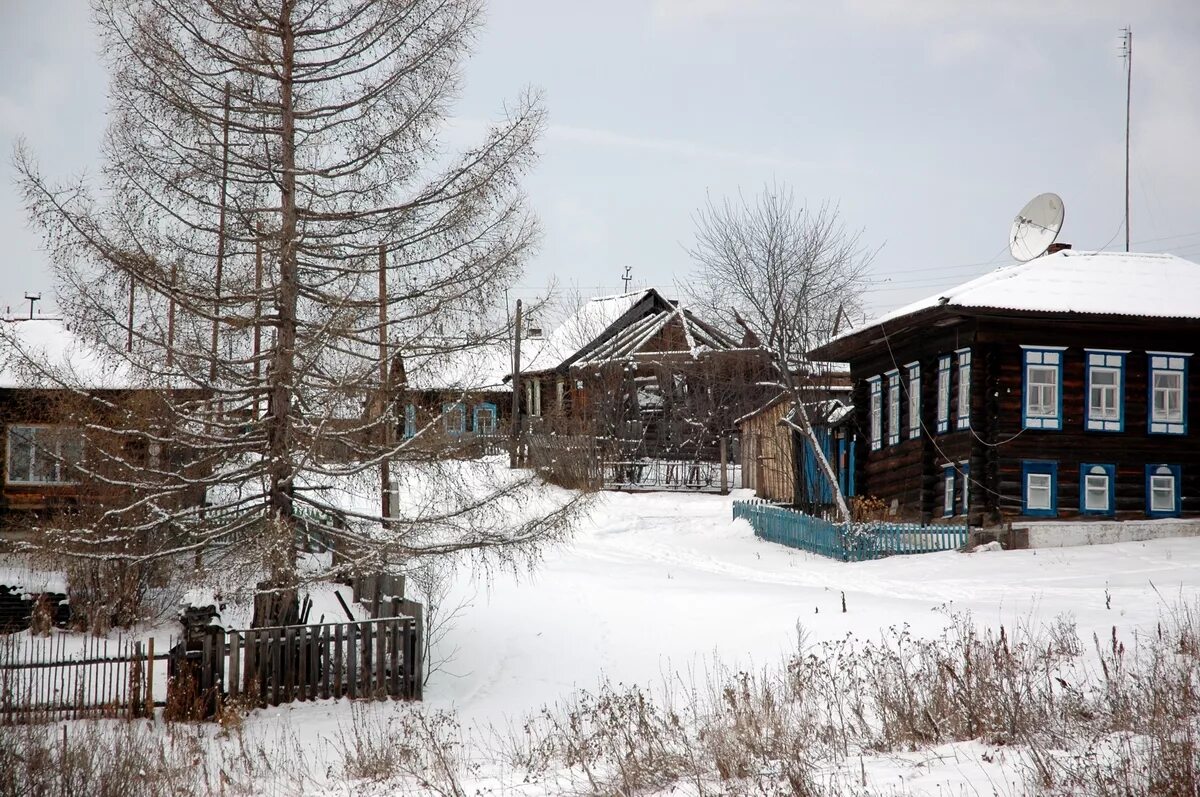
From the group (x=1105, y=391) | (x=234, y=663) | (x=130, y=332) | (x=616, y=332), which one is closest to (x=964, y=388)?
(x=1105, y=391)

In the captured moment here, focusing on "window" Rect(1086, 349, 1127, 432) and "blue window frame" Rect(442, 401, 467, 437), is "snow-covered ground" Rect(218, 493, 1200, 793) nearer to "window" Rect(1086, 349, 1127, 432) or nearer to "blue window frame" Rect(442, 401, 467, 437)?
"window" Rect(1086, 349, 1127, 432)

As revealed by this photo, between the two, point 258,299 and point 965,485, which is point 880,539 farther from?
point 258,299

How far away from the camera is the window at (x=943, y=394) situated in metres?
25.7

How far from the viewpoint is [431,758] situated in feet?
35.6

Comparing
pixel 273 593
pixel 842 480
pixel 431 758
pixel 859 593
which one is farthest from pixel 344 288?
pixel 842 480

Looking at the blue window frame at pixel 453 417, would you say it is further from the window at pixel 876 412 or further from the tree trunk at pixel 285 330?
the window at pixel 876 412

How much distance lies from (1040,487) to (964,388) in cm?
273

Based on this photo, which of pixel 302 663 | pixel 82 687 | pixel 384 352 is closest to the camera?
pixel 82 687

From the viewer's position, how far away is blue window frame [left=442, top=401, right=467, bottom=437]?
1426 centimetres

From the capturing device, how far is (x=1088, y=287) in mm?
25141

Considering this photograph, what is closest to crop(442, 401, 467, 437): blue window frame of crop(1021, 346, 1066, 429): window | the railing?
crop(1021, 346, 1066, 429): window

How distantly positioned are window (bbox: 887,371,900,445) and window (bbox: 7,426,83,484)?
63.4 feet

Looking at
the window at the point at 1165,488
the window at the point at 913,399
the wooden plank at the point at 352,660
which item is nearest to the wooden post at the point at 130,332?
the wooden plank at the point at 352,660

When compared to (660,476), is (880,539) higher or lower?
lower
